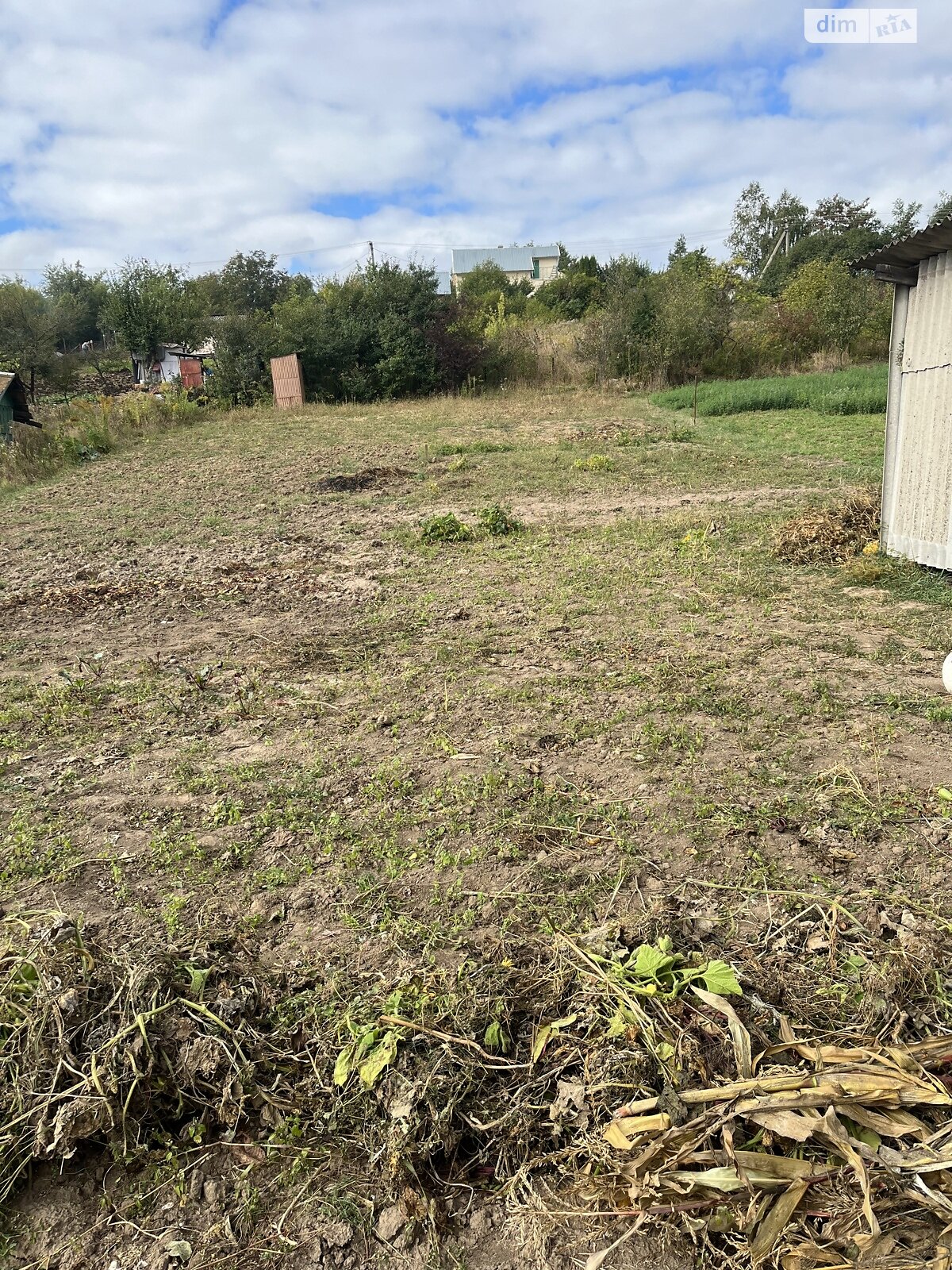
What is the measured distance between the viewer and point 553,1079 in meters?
2.04

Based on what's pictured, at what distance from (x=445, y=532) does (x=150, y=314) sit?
81.8 feet

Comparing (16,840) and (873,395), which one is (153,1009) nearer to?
(16,840)

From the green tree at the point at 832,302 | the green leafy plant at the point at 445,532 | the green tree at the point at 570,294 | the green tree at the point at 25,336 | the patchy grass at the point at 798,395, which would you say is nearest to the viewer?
the green leafy plant at the point at 445,532

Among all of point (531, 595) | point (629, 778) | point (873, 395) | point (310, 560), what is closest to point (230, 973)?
point (629, 778)

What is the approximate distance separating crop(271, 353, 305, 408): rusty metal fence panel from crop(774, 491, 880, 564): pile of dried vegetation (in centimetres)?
1840

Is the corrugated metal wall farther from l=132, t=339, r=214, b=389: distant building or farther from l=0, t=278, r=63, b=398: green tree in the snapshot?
l=0, t=278, r=63, b=398: green tree

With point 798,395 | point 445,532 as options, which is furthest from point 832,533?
point 798,395

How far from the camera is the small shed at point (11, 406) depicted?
15500 mm

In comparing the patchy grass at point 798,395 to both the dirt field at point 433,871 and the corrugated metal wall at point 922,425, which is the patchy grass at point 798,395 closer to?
the corrugated metal wall at point 922,425

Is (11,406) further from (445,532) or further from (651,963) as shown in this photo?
(651,963)

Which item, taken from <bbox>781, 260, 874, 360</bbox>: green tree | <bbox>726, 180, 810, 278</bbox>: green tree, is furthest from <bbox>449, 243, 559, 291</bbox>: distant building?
<bbox>781, 260, 874, 360</bbox>: green tree

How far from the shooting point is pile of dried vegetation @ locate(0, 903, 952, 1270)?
1.69 m

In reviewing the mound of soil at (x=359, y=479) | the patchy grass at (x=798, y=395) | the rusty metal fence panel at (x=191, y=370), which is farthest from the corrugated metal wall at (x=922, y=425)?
the rusty metal fence panel at (x=191, y=370)

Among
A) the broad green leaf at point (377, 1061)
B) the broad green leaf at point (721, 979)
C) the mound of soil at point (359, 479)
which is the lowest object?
the broad green leaf at point (377, 1061)
